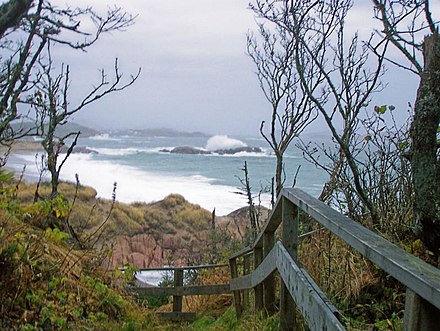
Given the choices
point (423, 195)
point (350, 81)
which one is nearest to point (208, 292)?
point (350, 81)

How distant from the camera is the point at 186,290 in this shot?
740 centimetres

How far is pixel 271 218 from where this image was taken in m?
3.80

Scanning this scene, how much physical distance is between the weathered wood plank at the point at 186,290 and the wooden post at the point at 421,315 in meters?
5.64

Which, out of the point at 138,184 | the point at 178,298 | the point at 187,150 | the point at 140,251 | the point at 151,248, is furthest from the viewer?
the point at 187,150

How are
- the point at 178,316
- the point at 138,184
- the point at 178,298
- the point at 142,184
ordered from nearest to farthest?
the point at 178,316 → the point at 178,298 → the point at 138,184 → the point at 142,184

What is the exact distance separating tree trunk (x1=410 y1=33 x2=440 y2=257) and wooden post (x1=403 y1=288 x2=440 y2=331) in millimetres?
1928

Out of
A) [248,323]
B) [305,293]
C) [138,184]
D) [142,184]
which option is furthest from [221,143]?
[305,293]

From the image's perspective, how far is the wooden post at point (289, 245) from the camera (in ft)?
10.2

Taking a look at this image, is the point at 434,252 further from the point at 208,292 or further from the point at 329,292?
the point at 208,292

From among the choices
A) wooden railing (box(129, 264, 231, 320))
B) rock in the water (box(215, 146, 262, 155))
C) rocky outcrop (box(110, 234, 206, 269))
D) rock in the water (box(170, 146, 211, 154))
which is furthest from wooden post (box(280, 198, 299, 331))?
rock in the water (box(170, 146, 211, 154))

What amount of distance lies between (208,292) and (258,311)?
112 inches

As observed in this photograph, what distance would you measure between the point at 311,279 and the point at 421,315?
1.24 metres

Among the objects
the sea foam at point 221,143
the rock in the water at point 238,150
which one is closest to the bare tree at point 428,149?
the rock in the water at point 238,150

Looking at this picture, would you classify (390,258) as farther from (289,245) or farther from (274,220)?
(274,220)
